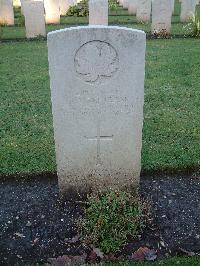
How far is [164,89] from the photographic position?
23.9 ft

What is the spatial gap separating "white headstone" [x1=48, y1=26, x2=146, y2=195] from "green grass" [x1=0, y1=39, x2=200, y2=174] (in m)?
0.75

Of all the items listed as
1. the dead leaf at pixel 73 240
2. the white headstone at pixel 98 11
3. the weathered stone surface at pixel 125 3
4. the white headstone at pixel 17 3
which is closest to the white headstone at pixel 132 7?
the weathered stone surface at pixel 125 3

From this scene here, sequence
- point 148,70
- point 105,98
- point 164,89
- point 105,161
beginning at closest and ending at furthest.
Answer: point 105,98 → point 105,161 → point 164,89 → point 148,70

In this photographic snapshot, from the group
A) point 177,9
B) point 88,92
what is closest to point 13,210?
point 88,92

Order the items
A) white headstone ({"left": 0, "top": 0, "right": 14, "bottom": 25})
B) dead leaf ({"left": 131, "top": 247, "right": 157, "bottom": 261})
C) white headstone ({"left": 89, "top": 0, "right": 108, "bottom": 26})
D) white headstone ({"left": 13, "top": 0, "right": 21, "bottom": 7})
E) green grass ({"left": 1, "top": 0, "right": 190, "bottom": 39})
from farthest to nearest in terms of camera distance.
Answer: white headstone ({"left": 13, "top": 0, "right": 21, "bottom": 7}) < white headstone ({"left": 0, "top": 0, "right": 14, "bottom": 25}) < green grass ({"left": 1, "top": 0, "right": 190, "bottom": 39}) < white headstone ({"left": 89, "top": 0, "right": 108, "bottom": 26}) < dead leaf ({"left": 131, "top": 247, "right": 157, "bottom": 261})

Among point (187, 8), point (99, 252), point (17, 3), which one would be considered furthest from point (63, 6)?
point (99, 252)

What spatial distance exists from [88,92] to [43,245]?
4.35ft

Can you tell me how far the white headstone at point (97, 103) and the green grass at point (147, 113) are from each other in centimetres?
75

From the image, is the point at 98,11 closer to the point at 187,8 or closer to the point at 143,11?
the point at 143,11

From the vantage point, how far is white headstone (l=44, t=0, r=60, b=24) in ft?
49.1

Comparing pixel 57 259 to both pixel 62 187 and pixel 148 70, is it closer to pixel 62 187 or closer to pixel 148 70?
pixel 62 187

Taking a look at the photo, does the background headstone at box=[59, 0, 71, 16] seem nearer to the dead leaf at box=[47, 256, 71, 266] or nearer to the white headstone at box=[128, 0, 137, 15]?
the white headstone at box=[128, 0, 137, 15]

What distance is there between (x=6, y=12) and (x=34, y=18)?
301cm

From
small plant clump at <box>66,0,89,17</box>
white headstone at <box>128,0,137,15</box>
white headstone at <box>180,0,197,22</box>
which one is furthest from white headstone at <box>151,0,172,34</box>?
white headstone at <box>128,0,137,15</box>
